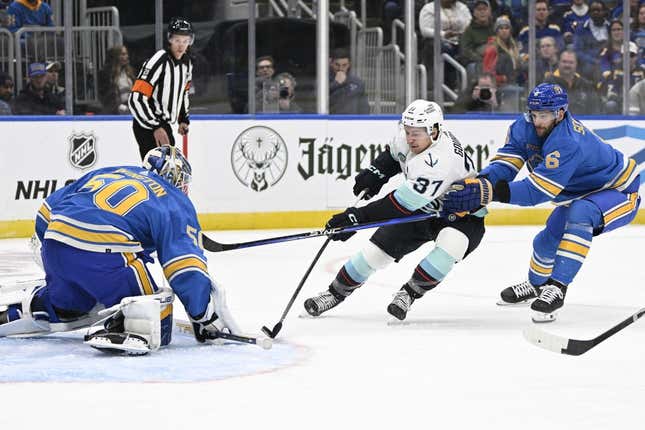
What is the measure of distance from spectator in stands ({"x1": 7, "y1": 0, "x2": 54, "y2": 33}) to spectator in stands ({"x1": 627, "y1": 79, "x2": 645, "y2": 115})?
4.08 meters

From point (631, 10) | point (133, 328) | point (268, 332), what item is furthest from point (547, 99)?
point (631, 10)

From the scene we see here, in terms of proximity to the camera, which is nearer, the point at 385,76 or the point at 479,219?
the point at 479,219

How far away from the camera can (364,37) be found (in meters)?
8.80

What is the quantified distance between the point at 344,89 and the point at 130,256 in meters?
4.92

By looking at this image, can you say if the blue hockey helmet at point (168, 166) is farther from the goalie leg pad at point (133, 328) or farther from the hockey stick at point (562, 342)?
the hockey stick at point (562, 342)

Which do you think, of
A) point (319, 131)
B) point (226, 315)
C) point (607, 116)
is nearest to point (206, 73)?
point (319, 131)

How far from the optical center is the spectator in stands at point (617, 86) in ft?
29.9

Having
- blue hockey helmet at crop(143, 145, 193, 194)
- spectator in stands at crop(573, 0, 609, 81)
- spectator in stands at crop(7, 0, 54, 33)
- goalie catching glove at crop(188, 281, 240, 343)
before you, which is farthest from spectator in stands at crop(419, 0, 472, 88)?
goalie catching glove at crop(188, 281, 240, 343)

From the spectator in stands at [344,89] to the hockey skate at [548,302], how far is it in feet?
13.3

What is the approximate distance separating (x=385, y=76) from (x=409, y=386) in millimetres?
5525

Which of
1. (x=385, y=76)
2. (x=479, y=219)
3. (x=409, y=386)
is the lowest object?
(x=409, y=386)

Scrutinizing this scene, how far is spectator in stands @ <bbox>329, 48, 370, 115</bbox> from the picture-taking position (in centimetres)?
867

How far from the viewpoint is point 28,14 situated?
7957 mm

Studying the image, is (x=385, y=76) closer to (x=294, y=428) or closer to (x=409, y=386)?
(x=409, y=386)
